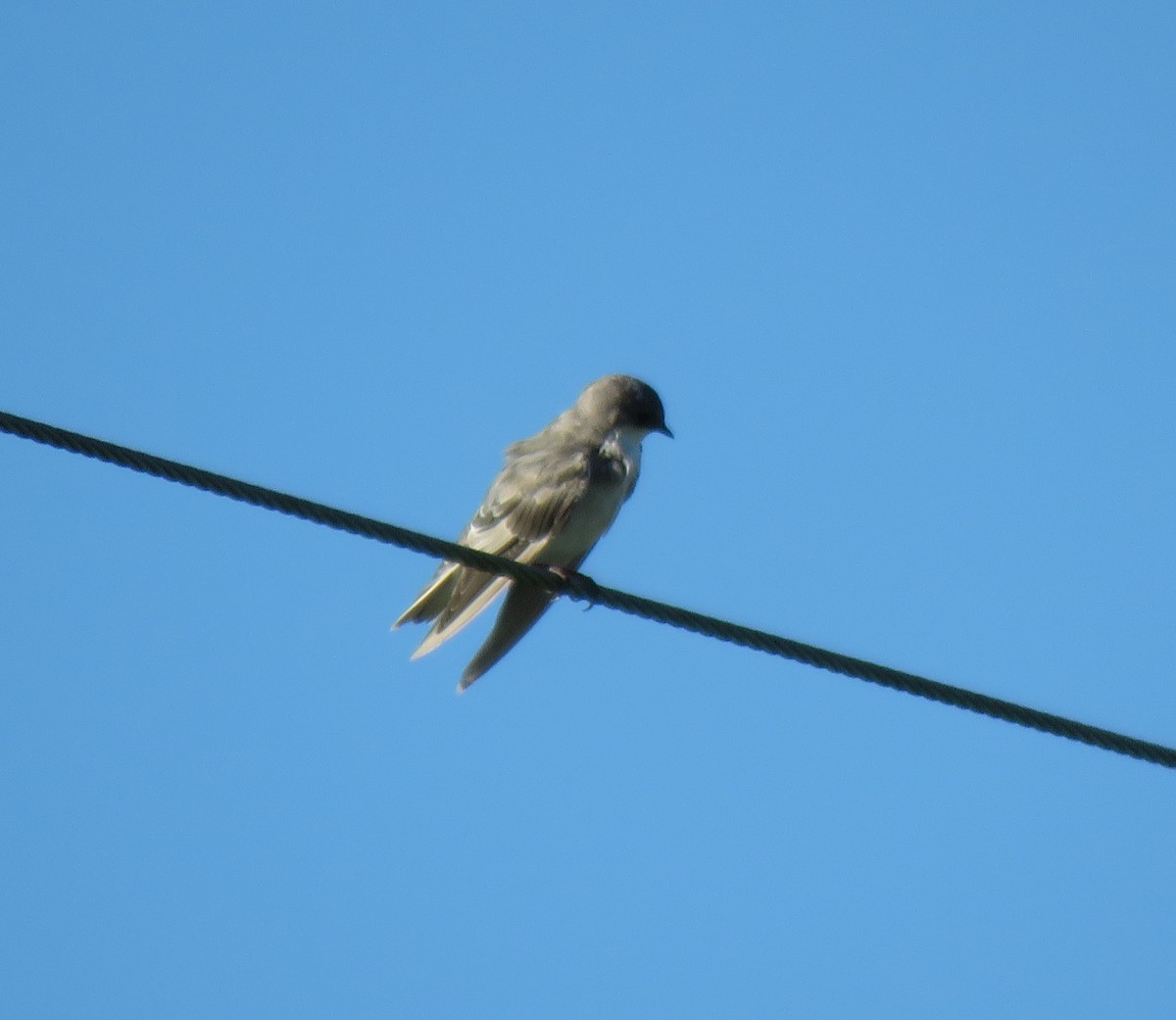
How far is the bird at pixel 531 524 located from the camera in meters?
8.05

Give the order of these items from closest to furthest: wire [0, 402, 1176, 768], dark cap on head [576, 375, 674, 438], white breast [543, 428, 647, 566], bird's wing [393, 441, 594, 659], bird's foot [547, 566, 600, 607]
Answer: wire [0, 402, 1176, 768]
bird's foot [547, 566, 600, 607]
bird's wing [393, 441, 594, 659]
white breast [543, 428, 647, 566]
dark cap on head [576, 375, 674, 438]

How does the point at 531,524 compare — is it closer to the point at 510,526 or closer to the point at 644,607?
the point at 510,526

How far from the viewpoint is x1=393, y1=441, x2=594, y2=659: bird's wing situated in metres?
8.03

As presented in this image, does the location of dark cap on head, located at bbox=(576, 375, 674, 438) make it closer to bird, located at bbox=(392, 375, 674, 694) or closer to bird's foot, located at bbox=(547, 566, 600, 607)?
bird, located at bbox=(392, 375, 674, 694)

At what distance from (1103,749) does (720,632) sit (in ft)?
3.78

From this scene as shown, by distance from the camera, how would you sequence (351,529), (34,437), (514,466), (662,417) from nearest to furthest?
(34,437) → (351,529) → (514,466) → (662,417)

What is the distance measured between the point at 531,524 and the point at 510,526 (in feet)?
0.41

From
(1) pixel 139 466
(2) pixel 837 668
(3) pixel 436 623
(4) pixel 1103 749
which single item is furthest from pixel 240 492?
(3) pixel 436 623

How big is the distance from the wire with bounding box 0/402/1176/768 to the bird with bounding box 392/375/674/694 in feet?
7.42

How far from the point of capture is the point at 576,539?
834 cm

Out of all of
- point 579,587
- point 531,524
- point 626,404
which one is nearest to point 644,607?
point 579,587

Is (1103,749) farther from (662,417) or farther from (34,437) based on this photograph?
(662,417)

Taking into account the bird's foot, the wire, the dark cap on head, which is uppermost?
the dark cap on head

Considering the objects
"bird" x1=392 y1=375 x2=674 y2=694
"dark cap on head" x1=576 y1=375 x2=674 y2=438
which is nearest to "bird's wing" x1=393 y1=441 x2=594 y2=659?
"bird" x1=392 y1=375 x2=674 y2=694
